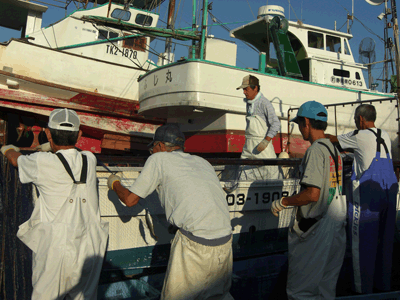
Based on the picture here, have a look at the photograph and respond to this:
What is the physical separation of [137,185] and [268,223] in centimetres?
275

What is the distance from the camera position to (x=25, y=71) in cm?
866

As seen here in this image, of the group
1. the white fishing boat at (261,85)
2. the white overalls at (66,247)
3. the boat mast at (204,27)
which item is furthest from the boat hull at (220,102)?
the white overalls at (66,247)

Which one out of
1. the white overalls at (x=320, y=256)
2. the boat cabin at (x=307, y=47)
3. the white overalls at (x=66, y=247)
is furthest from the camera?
the boat cabin at (x=307, y=47)

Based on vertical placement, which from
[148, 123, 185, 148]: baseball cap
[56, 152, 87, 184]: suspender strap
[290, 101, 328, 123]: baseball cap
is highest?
[290, 101, 328, 123]: baseball cap

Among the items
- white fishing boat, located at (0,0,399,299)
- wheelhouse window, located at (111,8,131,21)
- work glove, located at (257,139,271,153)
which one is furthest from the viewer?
wheelhouse window, located at (111,8,131,21)

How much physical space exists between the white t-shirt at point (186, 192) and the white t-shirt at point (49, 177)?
43 centimetres

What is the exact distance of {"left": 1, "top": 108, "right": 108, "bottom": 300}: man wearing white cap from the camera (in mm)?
2082

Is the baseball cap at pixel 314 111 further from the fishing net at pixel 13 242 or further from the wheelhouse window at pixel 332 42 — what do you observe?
the wheelhouse window at pixel 332 42

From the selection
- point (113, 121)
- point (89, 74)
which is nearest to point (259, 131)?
point (113, 121)

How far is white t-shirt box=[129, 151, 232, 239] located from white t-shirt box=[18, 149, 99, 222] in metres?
0.43

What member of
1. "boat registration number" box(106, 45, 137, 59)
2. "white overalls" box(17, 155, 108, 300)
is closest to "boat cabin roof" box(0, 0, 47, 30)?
"boat registration number" box(106, 45, 137, 59)

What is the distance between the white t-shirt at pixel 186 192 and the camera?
2.10m

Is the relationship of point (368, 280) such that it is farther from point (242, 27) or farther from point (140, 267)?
point (242, 27)

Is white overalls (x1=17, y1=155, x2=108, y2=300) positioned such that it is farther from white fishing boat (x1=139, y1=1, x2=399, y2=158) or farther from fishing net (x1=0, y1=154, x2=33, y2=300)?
white fishing boat (x1=139, y1=1, x2=399, y2=158)
